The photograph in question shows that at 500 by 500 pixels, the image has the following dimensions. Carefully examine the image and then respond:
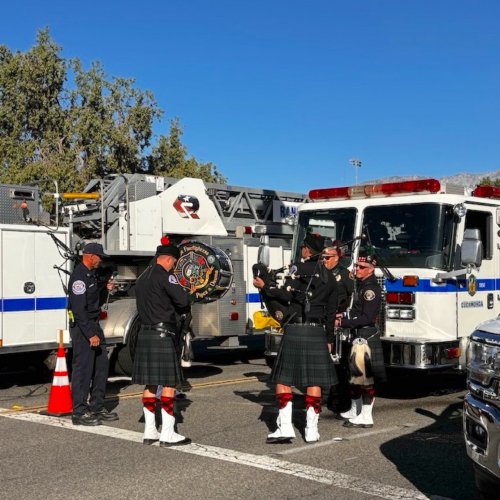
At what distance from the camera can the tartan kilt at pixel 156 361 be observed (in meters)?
6.85

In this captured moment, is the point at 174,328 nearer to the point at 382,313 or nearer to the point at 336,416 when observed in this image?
the point at 336,416

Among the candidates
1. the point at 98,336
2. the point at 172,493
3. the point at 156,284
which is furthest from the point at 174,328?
the point at 172,493

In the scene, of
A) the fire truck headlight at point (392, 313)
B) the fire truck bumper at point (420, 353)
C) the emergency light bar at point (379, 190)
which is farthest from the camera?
the emergency light bar at point (379, 190)

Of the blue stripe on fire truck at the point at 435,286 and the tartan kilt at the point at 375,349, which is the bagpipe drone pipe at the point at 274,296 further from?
the blue stripe on fire truck at the point at 435,286

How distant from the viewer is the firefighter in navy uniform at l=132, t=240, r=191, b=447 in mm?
6832

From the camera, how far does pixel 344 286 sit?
27.2 feet

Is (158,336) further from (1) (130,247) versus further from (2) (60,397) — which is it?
(1) (130,247)

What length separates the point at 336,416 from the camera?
8.12 metres

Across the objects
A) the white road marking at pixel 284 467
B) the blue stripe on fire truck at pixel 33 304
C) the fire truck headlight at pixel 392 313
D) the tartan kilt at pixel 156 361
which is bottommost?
the white road marking at pixel 284 467

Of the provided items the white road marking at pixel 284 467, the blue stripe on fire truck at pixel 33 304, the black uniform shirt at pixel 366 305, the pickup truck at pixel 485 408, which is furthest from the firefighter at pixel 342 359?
the blue stripe on fire truck at pixel 33 304

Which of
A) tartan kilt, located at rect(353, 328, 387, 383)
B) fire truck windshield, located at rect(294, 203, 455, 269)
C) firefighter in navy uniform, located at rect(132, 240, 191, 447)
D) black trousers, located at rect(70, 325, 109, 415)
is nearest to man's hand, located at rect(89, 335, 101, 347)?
black trousers, located at rect(70, 325, 109, 415)

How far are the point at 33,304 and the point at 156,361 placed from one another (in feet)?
12.3

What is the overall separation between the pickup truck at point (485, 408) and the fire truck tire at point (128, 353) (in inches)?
275

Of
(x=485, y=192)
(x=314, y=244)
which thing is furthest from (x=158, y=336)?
(x=485, y=192)
